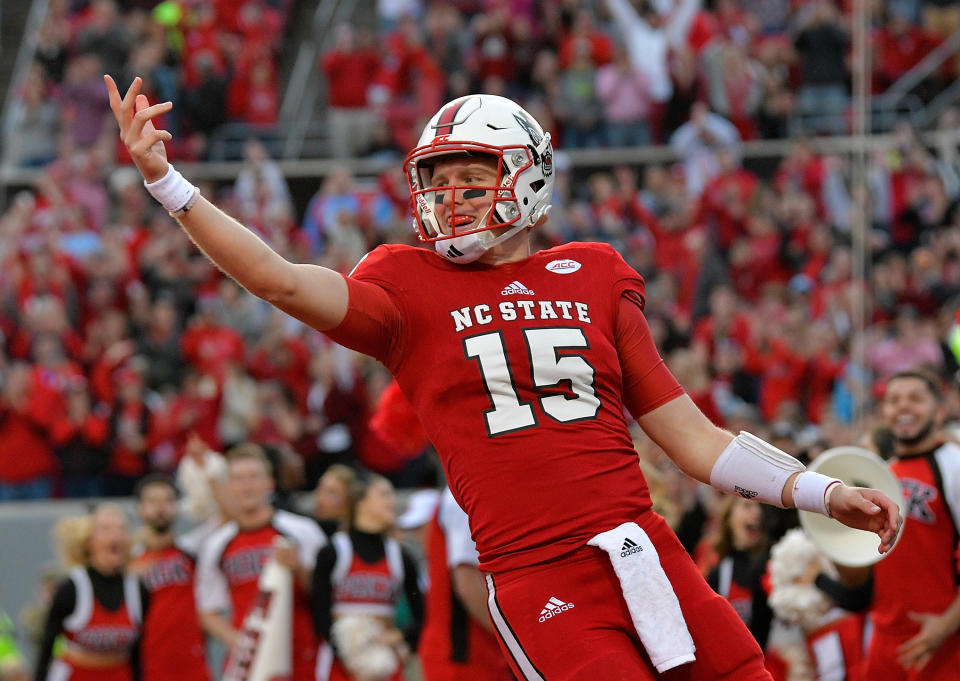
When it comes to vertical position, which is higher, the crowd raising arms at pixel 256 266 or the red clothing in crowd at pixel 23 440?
the red clothing in crowd at pixel 23 440

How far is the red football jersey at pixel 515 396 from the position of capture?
12.5 ft

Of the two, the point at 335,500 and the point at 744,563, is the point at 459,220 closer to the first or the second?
the point at 744,563

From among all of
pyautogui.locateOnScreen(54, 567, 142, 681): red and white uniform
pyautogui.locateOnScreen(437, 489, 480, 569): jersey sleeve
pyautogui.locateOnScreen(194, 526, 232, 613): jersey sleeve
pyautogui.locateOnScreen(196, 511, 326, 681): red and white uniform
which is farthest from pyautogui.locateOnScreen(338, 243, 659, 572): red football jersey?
pyautogui.locateOnScreen(54, 567, 142, 681): red and white uniform

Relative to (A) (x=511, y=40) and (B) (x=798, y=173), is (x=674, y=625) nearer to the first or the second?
(B) (x=798, y=173)

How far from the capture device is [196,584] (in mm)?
8492

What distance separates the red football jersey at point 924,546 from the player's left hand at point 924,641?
8 cm

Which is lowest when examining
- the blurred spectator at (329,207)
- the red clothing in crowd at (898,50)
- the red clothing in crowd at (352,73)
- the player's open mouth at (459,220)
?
the player's open mouth at (459,220)

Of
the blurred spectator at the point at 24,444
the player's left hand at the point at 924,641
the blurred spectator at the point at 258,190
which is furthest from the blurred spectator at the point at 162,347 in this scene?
the player's left hand at the point at 924,641

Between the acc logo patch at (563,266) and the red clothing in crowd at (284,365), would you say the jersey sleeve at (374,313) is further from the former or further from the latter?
the red clothing in crowd at (284,365)

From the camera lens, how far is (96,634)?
8234mm

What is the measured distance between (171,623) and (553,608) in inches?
208

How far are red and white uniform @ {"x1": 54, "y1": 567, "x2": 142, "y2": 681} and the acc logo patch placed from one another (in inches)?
197

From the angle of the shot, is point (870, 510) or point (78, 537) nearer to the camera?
point (870, 510)

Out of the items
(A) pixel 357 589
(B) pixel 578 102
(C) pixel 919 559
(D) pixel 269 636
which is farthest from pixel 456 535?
(B) pixel 578 102
